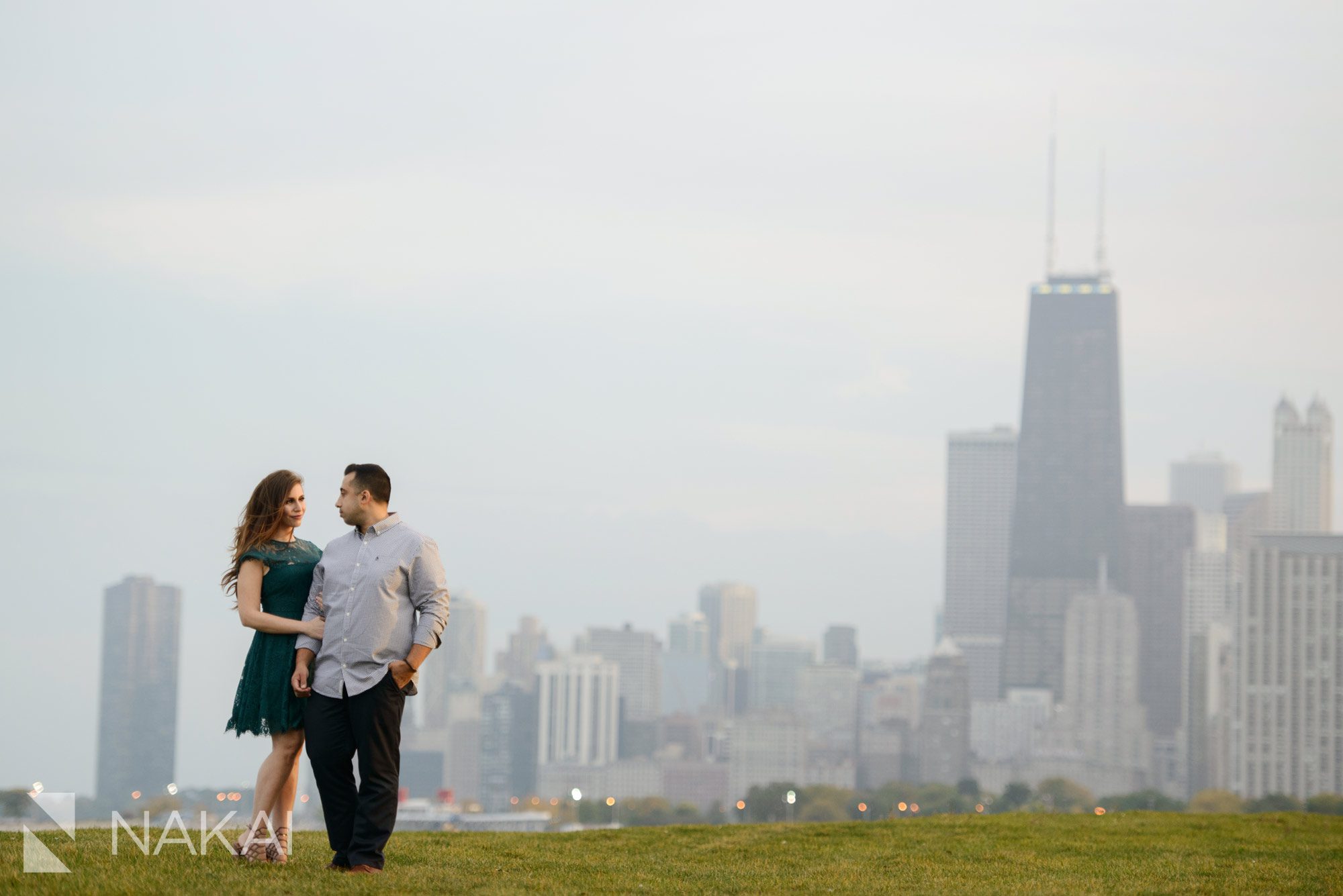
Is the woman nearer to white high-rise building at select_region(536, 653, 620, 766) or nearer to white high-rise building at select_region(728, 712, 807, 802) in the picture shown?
white high-rise building at select_region(728, 712, 807, 802)

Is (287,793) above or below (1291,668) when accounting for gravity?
above

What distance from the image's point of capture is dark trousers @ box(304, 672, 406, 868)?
7.60 m

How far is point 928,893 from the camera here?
7750mm

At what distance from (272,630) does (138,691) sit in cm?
19227

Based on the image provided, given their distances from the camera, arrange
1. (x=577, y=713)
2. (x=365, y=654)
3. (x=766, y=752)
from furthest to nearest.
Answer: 1. (x=577, y=713)
2. (x=766, y=752)
3. (x=365, y=654)

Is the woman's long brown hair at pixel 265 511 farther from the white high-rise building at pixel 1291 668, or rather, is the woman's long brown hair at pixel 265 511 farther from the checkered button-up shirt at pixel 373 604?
the white high-rise building at pixel 1291 668

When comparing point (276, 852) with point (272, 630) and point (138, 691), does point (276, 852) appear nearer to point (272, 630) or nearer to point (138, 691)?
point (272, 630)

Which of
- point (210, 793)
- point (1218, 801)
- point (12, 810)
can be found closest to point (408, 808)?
point (210, 793)

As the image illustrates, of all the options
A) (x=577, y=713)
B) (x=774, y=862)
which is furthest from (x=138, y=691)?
(x=774, y=862)

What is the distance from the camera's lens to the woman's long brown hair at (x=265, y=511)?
307 inches

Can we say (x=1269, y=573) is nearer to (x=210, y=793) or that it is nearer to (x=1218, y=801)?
(x=1218, y=801)

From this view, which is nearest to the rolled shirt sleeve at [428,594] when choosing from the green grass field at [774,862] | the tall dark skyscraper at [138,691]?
the green grass field at [774,862]

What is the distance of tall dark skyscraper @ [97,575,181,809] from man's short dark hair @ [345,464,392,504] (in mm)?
171135

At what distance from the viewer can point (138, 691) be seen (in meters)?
188
